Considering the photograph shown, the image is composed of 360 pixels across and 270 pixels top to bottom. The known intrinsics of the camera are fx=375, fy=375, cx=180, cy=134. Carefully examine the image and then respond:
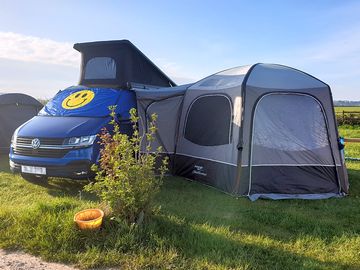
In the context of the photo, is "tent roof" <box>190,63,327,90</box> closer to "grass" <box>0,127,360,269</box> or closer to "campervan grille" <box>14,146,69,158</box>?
"grass" <box>0,127,360,269</box>

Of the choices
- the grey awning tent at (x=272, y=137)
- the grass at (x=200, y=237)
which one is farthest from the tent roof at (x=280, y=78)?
the grass at (x=200, y=237)

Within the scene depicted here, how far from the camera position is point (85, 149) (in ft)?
21.2

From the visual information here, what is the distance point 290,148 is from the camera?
6.96 m

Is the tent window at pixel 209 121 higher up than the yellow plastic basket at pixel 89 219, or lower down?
higher up

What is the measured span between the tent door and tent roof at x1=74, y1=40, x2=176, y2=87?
3.29 metres

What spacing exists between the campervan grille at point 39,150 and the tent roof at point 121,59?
245 centimetres

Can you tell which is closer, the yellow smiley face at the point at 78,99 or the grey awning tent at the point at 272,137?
the grey awning tent at the point at 272,137

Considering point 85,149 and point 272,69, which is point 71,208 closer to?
point 85,149

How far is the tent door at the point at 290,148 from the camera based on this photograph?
684cm

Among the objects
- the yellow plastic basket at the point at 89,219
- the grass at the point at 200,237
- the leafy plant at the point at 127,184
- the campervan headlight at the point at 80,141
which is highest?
the campervan headlight at the point at 80,141

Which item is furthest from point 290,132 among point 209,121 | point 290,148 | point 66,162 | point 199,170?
point 66,162

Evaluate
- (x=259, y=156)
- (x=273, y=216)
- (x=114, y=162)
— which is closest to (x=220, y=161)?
(x=259, y=156)

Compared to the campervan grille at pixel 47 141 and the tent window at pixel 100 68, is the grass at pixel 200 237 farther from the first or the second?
the tent window at pixel 100 68

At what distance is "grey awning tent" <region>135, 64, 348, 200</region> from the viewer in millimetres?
6793
